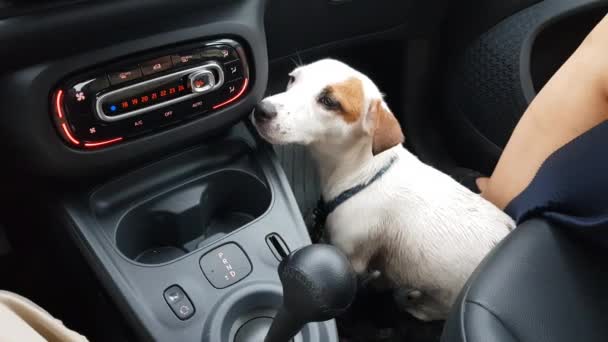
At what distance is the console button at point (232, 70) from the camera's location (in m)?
0.87

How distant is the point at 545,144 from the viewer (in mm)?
1013

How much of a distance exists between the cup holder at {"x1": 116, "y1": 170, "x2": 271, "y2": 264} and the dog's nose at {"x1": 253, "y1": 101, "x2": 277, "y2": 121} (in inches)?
5.4

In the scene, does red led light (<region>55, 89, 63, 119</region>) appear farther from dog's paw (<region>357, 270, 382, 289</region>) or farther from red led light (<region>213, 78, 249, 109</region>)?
dog's paw (<region>357, 270, 382, 289</region>)

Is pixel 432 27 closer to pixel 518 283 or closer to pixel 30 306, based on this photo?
pixel 518 283

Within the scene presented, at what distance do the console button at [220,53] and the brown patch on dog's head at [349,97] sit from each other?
0.34m

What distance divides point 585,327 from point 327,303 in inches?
17.1

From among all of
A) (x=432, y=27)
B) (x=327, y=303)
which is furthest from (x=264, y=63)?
(x=432, y=27)

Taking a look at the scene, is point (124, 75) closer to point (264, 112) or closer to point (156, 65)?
point (156, 65)

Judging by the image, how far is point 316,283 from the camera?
60 centimetres

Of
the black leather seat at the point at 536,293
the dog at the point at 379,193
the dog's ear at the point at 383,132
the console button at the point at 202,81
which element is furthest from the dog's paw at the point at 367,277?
the console button at the point at 202,81

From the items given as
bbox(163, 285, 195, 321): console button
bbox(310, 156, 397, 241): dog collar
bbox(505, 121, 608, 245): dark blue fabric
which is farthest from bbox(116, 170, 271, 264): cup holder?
bbox(505, 121, 608, 245): dark blue fabric

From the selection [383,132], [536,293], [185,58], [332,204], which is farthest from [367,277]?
[185,58]

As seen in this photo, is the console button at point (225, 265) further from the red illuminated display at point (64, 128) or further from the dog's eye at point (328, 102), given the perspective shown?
the dog's eye at point (328, 102)

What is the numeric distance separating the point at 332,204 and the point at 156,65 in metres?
0.65
